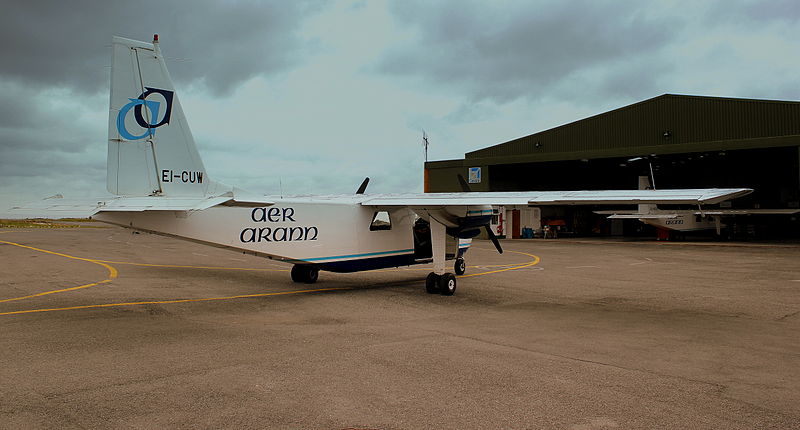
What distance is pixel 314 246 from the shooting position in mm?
13125

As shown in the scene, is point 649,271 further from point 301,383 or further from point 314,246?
point 301,383

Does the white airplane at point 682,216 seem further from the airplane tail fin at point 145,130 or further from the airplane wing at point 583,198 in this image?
the airplane tail fin at point 145,130

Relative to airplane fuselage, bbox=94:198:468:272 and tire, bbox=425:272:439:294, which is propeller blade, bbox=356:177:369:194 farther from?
tire, bbox=425:272:439:294

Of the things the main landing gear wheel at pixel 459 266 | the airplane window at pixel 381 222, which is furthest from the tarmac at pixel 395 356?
the main landing gear wheel at pixel 459 266

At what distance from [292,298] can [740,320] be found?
367 inches

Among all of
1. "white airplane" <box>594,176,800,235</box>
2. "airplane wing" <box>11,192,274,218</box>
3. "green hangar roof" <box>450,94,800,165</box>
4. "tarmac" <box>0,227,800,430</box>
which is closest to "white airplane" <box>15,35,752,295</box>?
"airplane wing" <box>11,192,274,218</box>

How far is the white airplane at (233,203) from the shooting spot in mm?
10500

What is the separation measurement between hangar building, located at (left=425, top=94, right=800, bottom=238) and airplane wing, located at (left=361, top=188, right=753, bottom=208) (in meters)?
25.0

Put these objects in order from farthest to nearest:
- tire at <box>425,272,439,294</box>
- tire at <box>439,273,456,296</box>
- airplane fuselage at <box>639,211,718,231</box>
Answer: airplane fuselage at <box>639,211,718,231</box>, tire at <box>425,272,439,294</box>, tire at <box>439,273,456,296</box>

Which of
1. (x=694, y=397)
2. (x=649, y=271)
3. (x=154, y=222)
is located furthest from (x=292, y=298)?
(x=649, y=271)

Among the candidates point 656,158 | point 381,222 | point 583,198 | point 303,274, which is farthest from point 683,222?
point 303,274

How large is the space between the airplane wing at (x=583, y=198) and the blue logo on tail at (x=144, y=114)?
17.2 ft

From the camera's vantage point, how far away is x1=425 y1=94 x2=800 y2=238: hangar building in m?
32.7

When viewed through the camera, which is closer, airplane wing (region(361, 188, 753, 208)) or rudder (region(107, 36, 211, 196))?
airplane wing (region(361, 188, 753, 208))
